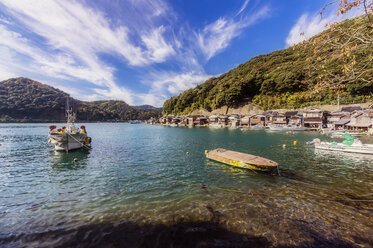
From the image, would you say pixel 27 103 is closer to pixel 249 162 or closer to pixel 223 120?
pixel 223 120

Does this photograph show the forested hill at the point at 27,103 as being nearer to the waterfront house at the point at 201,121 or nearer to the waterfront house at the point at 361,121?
the waterfront house at the point at 201,121

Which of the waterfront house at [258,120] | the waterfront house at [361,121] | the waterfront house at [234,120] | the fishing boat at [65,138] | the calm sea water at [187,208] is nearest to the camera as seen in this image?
the calm sea water at [187,208]

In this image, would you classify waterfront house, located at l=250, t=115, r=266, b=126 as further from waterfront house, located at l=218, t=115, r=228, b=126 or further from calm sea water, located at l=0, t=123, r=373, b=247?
calm sea water, located at l=0, t=123, r=373, b=247

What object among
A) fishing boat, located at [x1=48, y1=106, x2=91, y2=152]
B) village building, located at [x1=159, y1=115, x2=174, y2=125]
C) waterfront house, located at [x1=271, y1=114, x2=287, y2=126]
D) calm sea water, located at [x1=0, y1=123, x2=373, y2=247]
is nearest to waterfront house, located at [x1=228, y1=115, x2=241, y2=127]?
waterfront house, located at [x1=271, y1=114, x2=287, y2=126]

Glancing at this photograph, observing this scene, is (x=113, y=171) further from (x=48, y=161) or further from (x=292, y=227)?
(x=292, y=227)

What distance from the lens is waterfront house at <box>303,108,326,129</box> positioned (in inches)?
2576

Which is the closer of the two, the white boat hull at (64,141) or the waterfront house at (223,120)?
the white boat hull at (64,141)

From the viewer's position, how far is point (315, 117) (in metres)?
66.3

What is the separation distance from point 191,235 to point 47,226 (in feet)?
22.6

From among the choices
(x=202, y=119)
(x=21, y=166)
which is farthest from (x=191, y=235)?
(x=202, y=119)

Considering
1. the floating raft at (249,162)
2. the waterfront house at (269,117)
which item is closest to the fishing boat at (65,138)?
the floating raft at (249,162)

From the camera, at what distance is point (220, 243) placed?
19.8 feet

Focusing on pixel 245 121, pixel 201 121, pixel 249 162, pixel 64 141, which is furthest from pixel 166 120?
pixel 249 162

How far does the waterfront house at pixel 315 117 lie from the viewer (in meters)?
65.4
